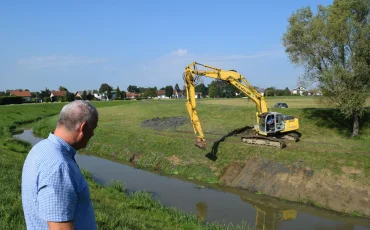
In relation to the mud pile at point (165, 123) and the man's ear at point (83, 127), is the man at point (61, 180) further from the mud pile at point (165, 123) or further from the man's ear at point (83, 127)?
the mud pile at point (165, 123)

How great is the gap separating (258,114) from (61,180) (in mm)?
22075

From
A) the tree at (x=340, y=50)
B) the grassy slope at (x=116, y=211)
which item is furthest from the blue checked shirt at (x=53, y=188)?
the tree at (x=340, y=50)

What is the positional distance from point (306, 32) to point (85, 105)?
24.6 meters

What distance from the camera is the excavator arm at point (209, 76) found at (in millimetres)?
21266

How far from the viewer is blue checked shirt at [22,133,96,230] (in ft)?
9.45

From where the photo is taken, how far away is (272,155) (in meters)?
19.8

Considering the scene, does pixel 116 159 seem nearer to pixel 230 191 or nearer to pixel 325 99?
pixel 230 191

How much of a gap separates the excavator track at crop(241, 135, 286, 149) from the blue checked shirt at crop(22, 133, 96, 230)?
19.0m

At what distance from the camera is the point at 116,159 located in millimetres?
25625

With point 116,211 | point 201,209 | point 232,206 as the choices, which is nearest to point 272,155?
→ point 232,206

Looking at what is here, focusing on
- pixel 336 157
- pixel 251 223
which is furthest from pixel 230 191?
pixel 336 157

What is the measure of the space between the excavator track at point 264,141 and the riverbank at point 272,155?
550mm

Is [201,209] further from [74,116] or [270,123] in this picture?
[74,116]

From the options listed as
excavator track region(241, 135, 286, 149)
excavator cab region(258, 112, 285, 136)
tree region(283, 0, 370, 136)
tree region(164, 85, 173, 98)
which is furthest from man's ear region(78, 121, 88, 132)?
tree region(164, 85, 173, 98)
